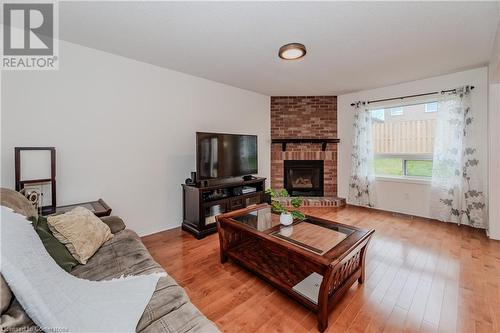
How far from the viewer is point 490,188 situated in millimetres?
2688

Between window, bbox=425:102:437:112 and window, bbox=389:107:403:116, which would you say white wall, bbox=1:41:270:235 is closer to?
window, bbox=389:107:403:116

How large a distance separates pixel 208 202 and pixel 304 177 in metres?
2.51

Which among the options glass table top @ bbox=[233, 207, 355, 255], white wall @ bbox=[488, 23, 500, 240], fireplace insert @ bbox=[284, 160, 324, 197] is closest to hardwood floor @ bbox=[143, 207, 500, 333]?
white wall @ bbox=[488, 23, 500, 240]

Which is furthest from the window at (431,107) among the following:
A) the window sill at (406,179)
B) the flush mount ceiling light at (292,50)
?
the flush mount ceiling light at (292,50)

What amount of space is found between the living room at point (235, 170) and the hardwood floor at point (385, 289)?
0.05ft

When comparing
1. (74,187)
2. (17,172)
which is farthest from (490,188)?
(17,172)

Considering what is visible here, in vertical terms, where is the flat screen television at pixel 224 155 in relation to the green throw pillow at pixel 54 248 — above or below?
above

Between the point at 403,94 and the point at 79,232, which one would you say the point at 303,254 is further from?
the point at 403,94

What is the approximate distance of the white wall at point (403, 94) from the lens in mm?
2980

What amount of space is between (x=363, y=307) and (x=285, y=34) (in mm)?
2434

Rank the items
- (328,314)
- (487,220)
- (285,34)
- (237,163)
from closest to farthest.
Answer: (328,314) → (285,34) → (487,220) → (237,163)

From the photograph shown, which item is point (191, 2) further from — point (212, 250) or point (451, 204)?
point (451, 204)

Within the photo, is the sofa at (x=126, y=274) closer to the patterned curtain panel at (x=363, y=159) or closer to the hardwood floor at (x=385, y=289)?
the hardwood floor at (x=385, y=289)

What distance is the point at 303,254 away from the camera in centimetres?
146
